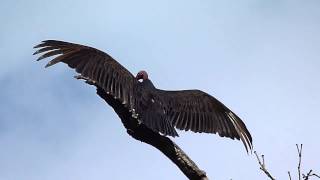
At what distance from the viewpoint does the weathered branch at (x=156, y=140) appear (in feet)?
15.0

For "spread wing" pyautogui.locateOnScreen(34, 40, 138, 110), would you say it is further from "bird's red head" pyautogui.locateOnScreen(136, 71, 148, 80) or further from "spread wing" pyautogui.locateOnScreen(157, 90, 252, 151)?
"spread wing" pyautogui.locateOnScreen(157, 90, 252, 151)

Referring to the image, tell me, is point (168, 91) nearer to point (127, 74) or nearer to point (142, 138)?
point (127, 74)

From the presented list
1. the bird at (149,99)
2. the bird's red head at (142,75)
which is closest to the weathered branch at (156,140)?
the bird at (149,99)

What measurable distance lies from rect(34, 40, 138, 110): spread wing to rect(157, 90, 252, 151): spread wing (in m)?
0.54

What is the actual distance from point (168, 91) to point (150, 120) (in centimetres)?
121

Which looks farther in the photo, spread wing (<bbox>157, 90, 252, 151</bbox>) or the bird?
spread wing (<bbox>157, 90, 252, 151</bbox>)

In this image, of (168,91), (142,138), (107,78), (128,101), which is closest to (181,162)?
(142,138)

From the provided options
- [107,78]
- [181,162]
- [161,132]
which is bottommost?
[181,162]

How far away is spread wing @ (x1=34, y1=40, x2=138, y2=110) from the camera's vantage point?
18.0 ft

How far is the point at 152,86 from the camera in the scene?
20.3ft

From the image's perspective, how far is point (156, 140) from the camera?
4984mm

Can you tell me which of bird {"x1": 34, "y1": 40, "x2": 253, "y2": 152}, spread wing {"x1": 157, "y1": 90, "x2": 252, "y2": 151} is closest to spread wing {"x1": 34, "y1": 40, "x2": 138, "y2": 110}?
bird {"x1": 34, "y1": 40, "x2": 253, "y2": 152}

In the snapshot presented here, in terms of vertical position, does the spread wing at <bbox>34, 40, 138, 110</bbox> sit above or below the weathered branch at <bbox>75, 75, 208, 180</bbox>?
above

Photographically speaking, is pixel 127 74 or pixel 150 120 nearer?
pixel 150 120
